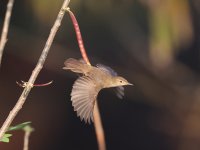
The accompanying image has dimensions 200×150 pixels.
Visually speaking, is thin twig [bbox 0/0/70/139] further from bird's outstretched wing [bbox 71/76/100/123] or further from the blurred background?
the blurred background

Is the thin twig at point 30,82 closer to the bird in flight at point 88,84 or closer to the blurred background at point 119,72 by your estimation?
the bird in flight at point 88,84

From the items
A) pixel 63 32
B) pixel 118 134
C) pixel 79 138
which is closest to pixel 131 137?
pixel 118 134

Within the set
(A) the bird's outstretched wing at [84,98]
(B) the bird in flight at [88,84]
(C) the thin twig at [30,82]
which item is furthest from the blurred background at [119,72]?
(C) the thin twig at [30,82]

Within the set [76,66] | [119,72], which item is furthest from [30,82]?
[119,72]

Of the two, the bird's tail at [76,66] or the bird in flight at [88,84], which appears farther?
the bird's tail at [76,66]

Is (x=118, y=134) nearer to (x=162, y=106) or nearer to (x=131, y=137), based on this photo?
(x=131, y=137)

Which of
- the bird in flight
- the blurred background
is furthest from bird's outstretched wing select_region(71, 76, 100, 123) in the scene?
the blurred background
